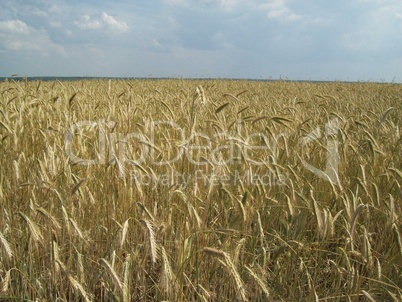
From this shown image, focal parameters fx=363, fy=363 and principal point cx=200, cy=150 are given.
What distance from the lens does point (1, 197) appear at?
1.72m

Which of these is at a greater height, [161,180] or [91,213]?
[161,180]

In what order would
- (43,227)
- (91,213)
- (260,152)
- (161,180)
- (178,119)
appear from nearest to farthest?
(43,227)
(91,213)
(161,180)
(260,152)
(178,119)

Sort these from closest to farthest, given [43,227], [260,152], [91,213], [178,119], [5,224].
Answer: [43,227] → [5,224] → [91,213] → [260,152] → [178,119]

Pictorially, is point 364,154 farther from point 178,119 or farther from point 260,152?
point 178,119

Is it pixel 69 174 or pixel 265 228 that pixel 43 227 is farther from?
pixel 265 228

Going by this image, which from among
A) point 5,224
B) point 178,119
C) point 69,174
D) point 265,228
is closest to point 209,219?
point 265,228

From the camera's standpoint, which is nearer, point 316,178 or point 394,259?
point 394,259

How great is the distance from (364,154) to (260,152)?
749 mm

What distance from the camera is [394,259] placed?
158 centimetres

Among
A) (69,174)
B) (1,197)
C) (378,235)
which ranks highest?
(69,174)

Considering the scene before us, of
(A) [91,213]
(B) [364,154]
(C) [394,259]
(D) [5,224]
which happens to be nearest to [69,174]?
(A) [91,213]

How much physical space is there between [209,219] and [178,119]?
1604 mm

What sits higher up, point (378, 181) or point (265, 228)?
point (378, 181)

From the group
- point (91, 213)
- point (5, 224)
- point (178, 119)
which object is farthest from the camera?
point (178, 119)
